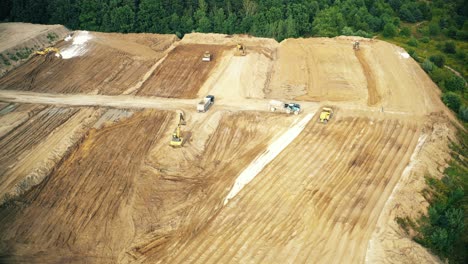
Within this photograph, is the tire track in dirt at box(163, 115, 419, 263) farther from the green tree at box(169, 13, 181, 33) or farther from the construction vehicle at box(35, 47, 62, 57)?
the green tree at box(169, 13, 181, 33)

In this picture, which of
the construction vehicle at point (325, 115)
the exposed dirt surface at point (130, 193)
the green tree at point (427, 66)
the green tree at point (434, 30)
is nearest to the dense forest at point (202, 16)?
the green tree at point (434, 30)

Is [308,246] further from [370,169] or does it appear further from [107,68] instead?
[107,68]

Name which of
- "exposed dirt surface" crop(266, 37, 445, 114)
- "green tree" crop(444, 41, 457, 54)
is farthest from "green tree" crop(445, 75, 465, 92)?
"green tree" crop(444, 41, 457, 54)

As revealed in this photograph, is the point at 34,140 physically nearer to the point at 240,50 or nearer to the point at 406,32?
the point at 240,50

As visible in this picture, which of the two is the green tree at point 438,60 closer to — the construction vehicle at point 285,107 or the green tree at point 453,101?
the green tree at point 453,101

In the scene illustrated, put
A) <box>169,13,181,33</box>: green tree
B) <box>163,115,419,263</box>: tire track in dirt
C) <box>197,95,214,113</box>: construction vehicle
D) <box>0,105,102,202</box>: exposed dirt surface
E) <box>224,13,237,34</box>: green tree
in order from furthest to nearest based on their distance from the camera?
<box>169,13,181,33</box>: green tree < <box>224,13,237,34</box>: green tree < <box>197,95,214,113</box>: construction vehicle < <box>0,105,102,202</box>: exposed dirt surface < <box>163,115,419,263</box>: tire track in dirt

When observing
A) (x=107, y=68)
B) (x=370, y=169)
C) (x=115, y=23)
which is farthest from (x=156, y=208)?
(x=115, y=23)
